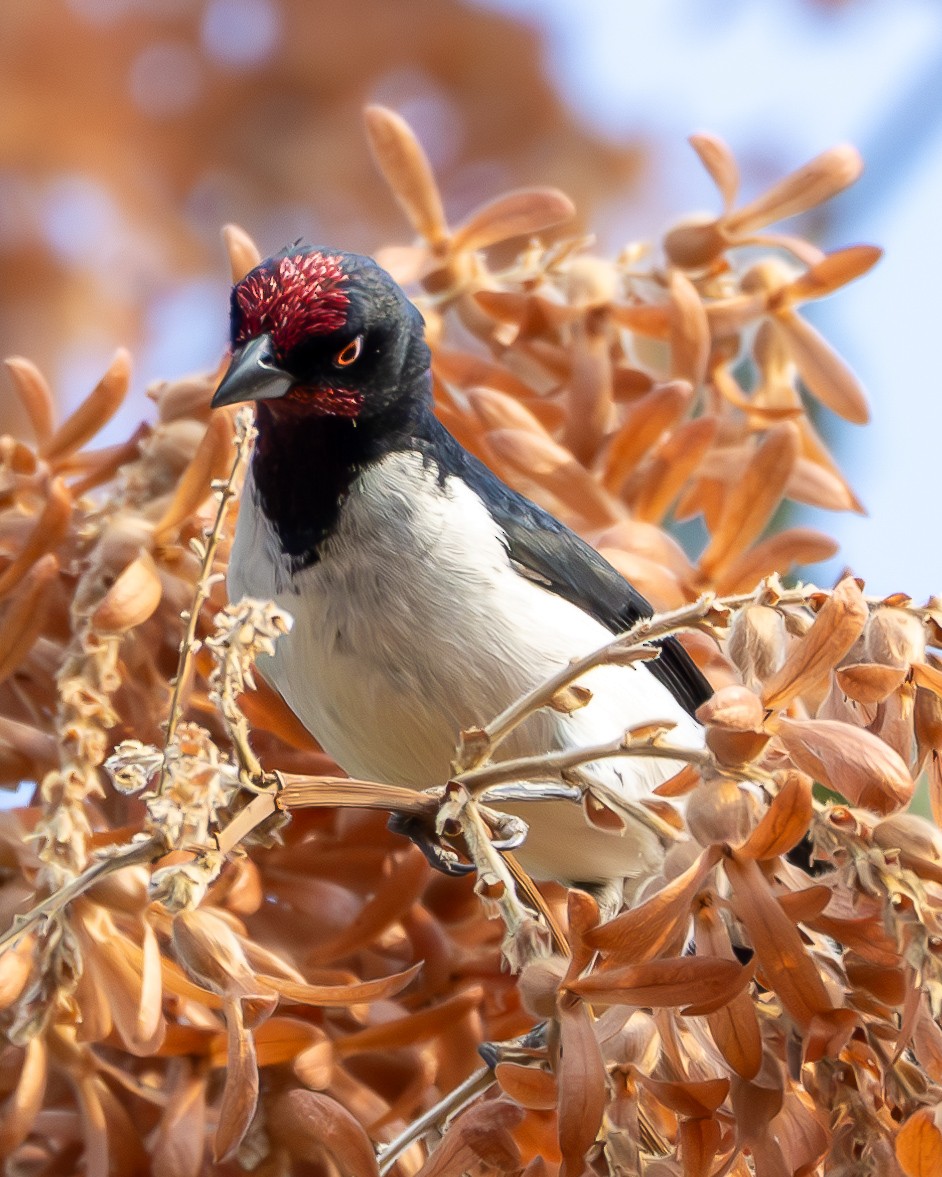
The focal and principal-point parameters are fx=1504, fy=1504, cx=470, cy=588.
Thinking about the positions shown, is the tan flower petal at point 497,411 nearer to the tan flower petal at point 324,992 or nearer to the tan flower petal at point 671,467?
the tan flower petal at point 671,467

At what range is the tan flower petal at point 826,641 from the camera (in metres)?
0.87

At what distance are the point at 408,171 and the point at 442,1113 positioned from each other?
3.78 ft

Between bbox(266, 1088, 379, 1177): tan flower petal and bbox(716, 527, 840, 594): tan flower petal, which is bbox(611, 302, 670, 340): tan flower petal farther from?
bbox(266, 1088, 379, 1177): tan flower petal

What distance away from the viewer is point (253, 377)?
1521 mm

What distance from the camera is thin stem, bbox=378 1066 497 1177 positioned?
0.94 m

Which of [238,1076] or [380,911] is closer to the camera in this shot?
[238,1076]

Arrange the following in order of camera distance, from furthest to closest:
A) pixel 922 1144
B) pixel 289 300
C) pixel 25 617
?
pixel 289 300 → pixel 25 617 → pixel 922 1144

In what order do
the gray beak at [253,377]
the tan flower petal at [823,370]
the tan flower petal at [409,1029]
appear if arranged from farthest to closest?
the tan flower petal at [823,370], the gray beak at [253,377], the tan flower petal at [409,1029]

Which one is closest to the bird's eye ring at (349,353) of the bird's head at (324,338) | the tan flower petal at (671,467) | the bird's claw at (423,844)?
the bird's head at (324,338)

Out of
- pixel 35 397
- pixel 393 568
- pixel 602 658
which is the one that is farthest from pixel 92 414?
pixel 602 658

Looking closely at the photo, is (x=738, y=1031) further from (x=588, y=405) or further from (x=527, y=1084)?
(x=588, y=405)

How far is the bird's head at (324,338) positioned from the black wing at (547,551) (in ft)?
0.33

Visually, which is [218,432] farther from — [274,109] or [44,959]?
[274,109]

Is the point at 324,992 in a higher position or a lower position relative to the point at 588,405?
lower
